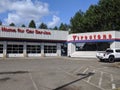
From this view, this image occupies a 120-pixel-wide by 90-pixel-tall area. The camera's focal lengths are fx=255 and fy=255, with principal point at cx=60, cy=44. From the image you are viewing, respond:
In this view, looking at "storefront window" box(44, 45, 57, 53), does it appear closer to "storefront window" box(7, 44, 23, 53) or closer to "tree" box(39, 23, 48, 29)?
"storefront window" box(7, 44, 23, 53)

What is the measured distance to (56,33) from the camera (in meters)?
54.1

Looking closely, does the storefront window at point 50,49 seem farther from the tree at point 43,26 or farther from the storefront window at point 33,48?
the tree at point 43,26

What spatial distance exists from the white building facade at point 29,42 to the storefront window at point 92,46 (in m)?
4.58

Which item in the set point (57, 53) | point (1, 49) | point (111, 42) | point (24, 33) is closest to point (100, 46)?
point (111, 42)

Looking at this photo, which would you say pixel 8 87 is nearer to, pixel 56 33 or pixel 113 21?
pixel 56 33

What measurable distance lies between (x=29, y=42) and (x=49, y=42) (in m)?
4.57

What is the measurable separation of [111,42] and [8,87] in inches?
1331

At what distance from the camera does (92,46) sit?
162 ft

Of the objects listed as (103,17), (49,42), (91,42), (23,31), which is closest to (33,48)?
(49,42)

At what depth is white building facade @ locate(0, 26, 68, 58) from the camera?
156 ft

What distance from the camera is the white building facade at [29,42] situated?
1871 inches

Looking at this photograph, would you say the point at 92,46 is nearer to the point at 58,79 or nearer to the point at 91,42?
the point at 91,42

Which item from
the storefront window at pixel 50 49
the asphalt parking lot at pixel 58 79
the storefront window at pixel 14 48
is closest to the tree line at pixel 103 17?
the storefront window at pixel 50 49

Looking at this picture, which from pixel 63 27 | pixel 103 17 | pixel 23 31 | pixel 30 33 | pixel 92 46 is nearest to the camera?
pixel 92 46
